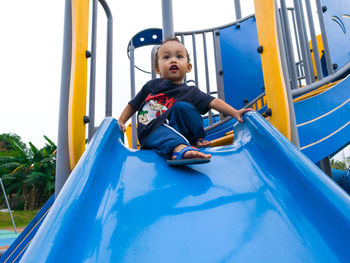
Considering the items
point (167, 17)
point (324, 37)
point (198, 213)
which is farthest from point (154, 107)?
point (324, 37)

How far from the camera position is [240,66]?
2.71 m

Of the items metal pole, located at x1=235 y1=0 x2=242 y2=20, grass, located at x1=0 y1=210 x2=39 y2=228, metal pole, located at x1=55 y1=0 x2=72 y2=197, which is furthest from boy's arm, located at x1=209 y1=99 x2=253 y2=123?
grass, located at x1=0 y1=210 x2=39 y2=228

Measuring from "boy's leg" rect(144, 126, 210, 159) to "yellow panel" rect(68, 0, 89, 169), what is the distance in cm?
30

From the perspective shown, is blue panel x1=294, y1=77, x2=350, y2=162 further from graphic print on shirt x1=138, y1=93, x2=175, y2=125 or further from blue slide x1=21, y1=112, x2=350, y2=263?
graphic print on shirt x1=138, y1=93, x2=175, y2=125

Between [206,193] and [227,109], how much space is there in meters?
0.56

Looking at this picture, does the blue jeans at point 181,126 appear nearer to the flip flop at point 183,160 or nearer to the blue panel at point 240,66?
the flip flop at point 183,160

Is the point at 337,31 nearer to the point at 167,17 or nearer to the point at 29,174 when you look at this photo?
the point at 167,17

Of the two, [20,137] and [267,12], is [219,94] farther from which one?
[20,137]

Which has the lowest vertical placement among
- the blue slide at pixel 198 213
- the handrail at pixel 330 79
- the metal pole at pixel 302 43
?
the blue slide at pixel 198 213

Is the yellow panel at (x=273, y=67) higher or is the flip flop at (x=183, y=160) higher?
the yellow panel at (x=273, y=67)

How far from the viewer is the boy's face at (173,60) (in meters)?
1.40

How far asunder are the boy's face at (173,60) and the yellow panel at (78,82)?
1.39 ft

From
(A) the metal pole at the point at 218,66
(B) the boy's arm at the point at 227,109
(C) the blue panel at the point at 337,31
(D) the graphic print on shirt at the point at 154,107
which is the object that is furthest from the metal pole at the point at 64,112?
(C) the blue panel at the point at 337,31

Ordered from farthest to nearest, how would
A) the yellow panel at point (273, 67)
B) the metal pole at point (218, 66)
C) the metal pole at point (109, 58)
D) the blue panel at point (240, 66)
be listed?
the blue panel at point (240, 66)
the metal pole at point (218, 66)
the metal pole at point (109, 58)
the yellow panel at point (273, 67)
